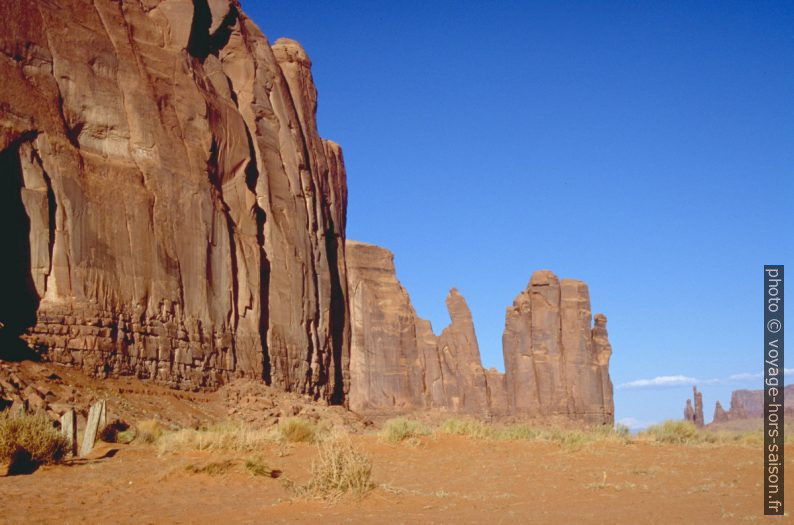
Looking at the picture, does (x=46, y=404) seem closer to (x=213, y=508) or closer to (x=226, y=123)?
(x=213, y=508)

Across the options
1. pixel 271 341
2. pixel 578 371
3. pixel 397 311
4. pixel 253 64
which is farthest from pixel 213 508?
Result: pixel 578 371

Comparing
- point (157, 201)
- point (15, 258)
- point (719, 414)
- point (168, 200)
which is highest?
point (168, 200)

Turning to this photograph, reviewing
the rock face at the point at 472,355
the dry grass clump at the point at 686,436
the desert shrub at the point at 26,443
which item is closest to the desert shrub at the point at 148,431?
the desert shrub at the point at 26,443

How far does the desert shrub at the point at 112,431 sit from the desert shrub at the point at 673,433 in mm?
14762

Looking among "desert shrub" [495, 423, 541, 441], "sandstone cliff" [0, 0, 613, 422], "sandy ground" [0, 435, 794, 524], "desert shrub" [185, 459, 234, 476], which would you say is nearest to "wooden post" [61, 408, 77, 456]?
"sandy ground" [0, 435, 794, 524]

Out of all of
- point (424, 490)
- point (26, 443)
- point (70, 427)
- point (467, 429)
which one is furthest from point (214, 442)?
point (467, 429)

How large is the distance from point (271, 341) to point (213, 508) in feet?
76.6

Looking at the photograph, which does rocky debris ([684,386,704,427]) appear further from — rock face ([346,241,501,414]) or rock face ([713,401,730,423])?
rock face ([346,241,501,414])

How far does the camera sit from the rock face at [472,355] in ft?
258

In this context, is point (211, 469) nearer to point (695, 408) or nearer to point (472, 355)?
point (472, 355)

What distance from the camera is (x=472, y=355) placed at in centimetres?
9369

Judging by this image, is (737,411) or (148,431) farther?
(737,411)

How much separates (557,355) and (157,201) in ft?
210

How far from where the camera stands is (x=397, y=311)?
81438mm
